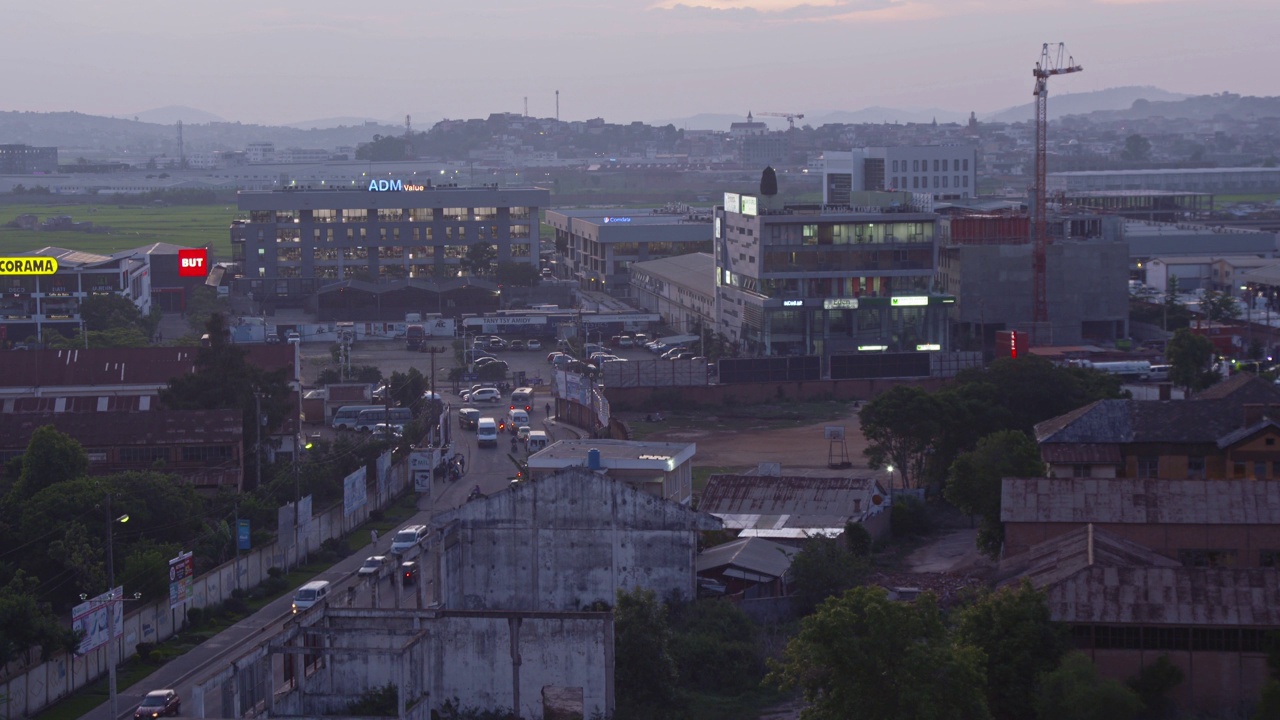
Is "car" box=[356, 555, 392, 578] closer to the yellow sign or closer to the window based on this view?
the window

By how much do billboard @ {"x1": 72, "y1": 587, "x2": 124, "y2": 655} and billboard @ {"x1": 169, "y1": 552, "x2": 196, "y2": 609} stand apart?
1.99 meters

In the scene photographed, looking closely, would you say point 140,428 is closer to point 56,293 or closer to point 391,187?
point 56,293

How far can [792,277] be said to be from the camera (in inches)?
1842

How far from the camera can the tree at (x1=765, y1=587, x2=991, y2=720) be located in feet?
46.5

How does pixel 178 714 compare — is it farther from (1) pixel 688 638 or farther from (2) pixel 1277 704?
(2) pixel 1277 704

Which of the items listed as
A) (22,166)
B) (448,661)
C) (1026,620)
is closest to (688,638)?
(448,661)

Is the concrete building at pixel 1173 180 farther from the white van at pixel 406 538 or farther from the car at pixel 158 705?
the car at pixel 158 705

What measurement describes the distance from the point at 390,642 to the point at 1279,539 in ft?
38.6

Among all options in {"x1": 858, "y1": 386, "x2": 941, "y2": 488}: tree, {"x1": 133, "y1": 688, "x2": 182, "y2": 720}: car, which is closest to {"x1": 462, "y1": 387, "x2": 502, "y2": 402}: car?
{"x1": 858, "y1": 386, "x2": 941, "y2": 488}: tree

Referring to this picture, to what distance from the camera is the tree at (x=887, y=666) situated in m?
14.2

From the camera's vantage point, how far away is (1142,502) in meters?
20.5

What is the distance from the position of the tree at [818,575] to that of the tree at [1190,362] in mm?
19330

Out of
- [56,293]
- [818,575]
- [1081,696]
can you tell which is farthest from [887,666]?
[56,293]

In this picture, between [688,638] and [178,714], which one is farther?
[688,638]
